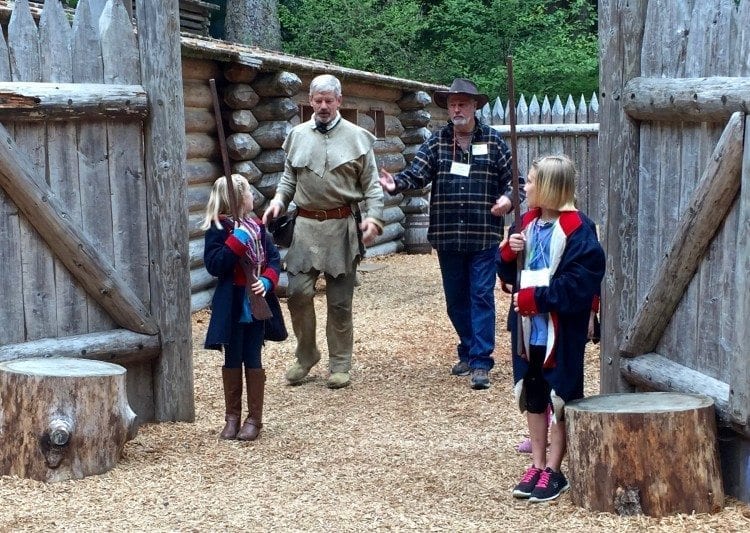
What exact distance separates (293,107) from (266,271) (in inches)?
225

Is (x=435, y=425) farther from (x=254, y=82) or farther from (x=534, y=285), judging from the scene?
(x=254, y=82)

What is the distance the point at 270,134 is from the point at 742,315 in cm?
748

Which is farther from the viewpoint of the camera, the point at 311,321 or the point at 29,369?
the point at 311,321

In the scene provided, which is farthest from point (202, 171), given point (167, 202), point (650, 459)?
point (650, 459)

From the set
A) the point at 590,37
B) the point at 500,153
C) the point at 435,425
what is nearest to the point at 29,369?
the point at 435,425

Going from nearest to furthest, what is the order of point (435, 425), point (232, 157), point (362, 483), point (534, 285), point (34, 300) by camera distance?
point (534, 285)
point (362, 483)
point (34, 300)
point (435, 425)
point (232, 157)

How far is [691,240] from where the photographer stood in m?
4.89

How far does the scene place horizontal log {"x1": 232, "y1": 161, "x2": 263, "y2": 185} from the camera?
11008 millimetres

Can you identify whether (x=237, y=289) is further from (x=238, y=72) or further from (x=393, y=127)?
(x=393, y=127)

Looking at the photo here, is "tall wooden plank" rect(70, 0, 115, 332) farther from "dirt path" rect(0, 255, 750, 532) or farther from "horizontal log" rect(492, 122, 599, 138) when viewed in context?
"horizontal log" rect(492, 122, 599, 138)

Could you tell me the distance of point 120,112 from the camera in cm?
596

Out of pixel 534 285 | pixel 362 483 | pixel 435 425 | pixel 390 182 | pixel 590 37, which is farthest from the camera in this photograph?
pixel 590 37

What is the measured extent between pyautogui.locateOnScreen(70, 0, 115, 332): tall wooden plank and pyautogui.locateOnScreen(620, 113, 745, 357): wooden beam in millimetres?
2901

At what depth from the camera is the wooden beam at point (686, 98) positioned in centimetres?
448
